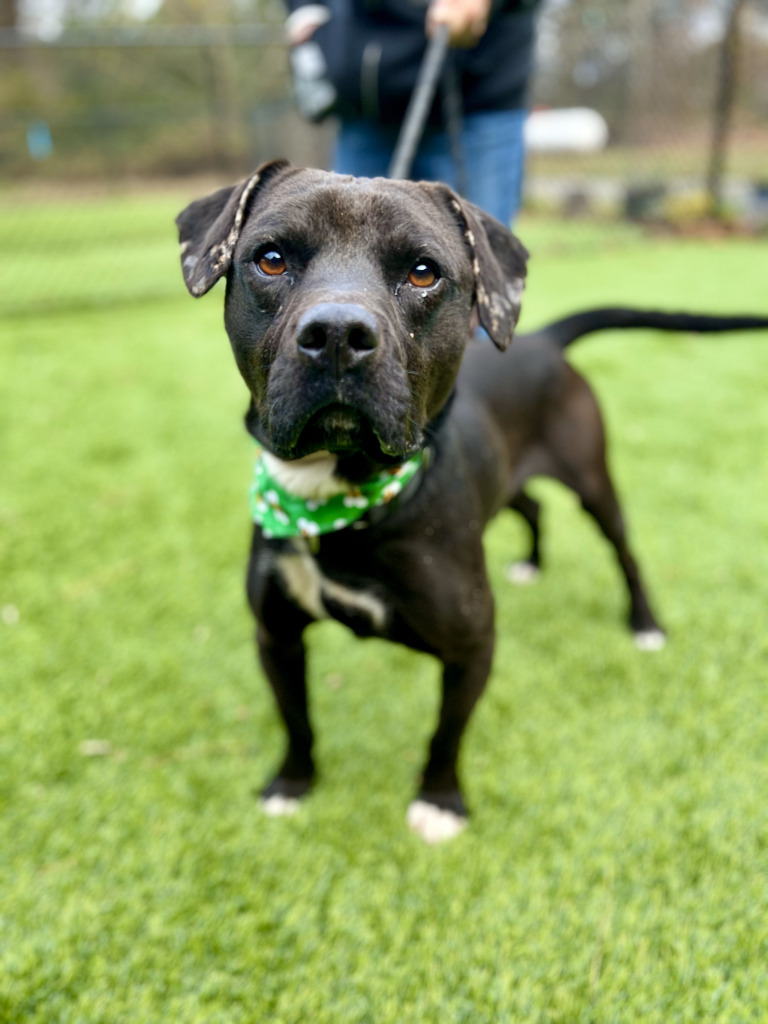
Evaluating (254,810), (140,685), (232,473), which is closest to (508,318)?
(254,810)

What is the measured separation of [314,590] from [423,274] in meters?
0.77

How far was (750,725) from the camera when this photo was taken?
7.43 ft

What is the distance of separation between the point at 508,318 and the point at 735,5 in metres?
11.8

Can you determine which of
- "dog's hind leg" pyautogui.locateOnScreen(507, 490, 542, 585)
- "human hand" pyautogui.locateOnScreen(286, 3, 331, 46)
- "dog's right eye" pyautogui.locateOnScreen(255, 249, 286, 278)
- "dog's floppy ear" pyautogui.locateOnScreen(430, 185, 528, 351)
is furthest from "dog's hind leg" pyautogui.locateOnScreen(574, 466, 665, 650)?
"human hand" pyautogui.locateOnScreen(286, 3, 331, 46)

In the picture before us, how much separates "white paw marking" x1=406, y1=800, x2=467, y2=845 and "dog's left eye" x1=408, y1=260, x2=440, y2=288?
137cm

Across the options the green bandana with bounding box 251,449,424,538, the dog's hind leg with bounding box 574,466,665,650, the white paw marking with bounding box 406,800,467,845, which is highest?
the green bandana with bounding box 251,449,424,538

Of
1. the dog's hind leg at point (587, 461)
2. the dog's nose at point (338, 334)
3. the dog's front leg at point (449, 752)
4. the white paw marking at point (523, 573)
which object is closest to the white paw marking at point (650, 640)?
the dog's hind leg at point (587, 461)

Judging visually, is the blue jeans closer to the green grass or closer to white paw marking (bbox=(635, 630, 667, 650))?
the green grass

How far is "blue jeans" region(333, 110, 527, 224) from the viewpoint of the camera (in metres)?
2.83

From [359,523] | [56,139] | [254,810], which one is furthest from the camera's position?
[56,139]

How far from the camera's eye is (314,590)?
1750 mm

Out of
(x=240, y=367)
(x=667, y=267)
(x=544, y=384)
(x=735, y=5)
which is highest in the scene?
(x=735, y=5)

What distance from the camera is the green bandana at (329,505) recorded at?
5.25ft

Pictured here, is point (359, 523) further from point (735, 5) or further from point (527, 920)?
point (735, 5)
